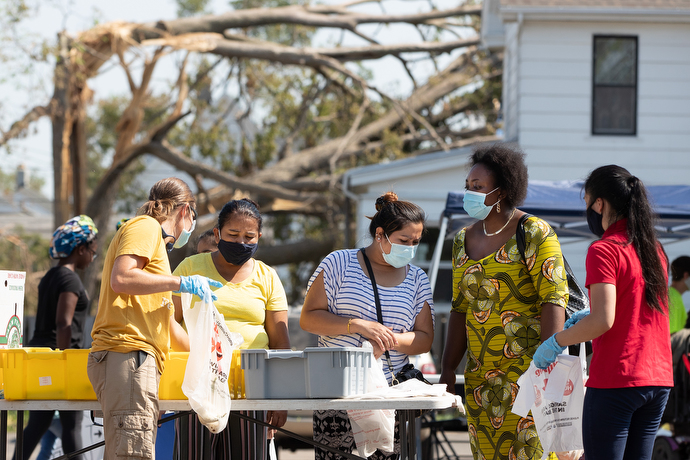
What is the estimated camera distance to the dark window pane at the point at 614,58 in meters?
11.5

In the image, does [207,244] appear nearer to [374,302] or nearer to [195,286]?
[374,302]

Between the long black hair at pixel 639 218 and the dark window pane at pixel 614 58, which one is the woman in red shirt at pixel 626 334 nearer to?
the long black hair at pixel 639 218

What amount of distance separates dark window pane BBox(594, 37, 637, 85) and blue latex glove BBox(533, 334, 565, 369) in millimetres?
9197

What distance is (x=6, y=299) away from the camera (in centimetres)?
423

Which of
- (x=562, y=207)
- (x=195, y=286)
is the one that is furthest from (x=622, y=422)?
(x=562, y=207)

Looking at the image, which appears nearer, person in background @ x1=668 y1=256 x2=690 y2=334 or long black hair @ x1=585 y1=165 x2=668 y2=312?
long black hair @ x1=585 y1=165 x2=668 y2=312

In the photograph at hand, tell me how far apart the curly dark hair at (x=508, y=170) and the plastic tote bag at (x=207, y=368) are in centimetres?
149

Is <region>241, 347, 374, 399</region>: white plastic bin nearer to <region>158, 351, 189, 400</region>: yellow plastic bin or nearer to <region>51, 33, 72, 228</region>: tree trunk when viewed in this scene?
<region>158, 351, 189, 400</region>: yellow plastic bin

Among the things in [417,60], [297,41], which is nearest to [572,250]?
[417,60]

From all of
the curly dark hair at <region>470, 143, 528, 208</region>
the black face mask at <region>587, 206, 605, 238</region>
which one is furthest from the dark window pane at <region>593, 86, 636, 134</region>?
the black face mask at <region>587, 206, 605, 238</region>

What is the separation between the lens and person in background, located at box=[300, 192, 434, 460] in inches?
142

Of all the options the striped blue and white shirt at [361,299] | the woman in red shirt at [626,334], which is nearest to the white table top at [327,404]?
the striped blue and white shirt at [361,299]

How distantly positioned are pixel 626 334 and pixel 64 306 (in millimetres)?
3665

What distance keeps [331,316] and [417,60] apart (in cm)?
1256
